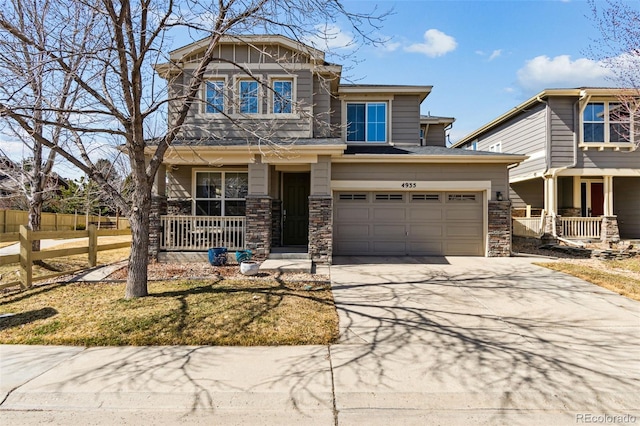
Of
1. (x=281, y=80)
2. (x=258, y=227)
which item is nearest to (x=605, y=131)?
(x=281, y=80)

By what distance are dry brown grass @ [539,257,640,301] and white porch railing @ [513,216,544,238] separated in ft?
11.2

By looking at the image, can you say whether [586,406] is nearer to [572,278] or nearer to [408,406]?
[408,406]

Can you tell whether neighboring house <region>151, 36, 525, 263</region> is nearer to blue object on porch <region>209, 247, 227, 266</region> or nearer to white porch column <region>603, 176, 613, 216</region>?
blue object on porch <region>209, 247, 227, 266</region>

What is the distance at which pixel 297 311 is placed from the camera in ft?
17.9

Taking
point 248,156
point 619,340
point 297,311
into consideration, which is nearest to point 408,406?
point 297,311

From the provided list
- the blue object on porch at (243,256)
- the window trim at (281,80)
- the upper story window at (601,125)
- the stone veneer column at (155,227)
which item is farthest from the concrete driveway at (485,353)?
the upper story window at (601,125)

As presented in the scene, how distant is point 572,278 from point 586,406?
591 cm

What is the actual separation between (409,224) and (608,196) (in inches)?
352

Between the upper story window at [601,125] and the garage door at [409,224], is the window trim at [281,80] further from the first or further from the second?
the upper story window at [601,125]

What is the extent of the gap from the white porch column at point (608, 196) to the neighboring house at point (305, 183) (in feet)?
18.9

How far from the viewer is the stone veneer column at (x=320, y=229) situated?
377 inches

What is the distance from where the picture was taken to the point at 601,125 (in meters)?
13.8

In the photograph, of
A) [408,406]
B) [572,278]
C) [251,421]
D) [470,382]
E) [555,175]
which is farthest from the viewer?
[555,175]

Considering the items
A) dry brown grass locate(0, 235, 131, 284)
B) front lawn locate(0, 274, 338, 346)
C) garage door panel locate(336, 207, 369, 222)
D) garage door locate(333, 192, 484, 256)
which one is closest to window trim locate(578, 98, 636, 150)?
garage door locate(333, 192, 484, 256)
